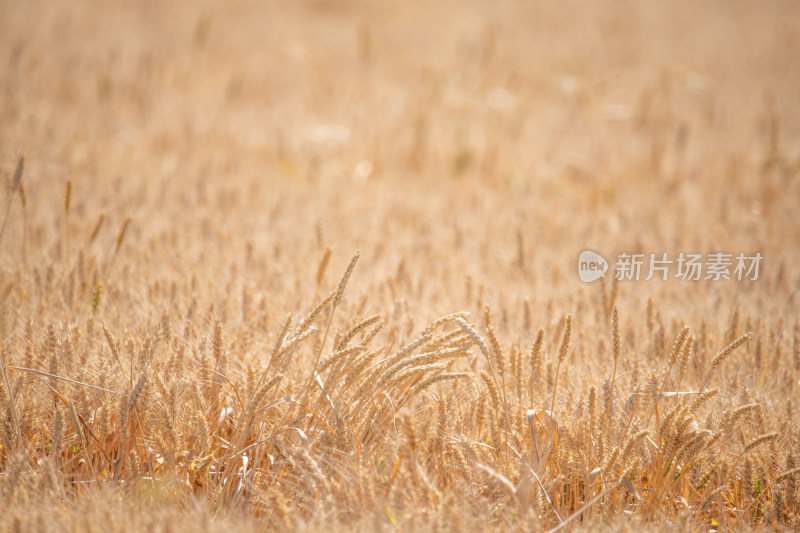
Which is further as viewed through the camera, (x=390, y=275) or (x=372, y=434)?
(x=390, y=275)

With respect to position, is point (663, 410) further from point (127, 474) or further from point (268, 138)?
point (268, 138)

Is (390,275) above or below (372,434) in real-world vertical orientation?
above

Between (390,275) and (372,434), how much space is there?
121 cm

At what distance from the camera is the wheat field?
1.42 metres

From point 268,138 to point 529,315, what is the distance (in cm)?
423

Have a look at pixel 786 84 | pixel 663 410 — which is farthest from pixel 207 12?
pixel 663 410

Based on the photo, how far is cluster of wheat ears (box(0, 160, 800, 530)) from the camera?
1.32 meters

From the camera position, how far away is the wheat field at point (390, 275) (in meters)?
1.42

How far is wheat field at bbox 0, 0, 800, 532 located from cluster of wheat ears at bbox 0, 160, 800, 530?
0.01 m

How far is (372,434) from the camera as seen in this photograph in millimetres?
1567

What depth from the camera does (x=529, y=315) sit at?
2236 millimetres

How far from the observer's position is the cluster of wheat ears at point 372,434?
4.34ft

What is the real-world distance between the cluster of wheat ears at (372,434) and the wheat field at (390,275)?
1 centimetres

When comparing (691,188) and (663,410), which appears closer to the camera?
(663,410)
